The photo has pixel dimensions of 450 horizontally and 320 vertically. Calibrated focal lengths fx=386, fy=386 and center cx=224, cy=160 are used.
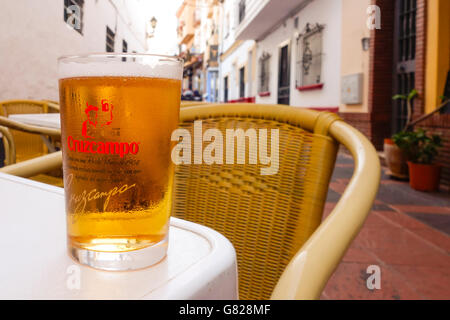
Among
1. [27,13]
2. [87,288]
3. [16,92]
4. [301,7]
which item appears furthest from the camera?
[301,7]

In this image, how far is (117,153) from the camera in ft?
1.16

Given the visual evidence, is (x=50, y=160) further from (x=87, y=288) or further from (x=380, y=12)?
(x=380, y=12)

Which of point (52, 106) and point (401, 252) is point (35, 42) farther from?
point (401, 252)

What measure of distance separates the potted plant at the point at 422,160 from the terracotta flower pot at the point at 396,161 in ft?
0.54

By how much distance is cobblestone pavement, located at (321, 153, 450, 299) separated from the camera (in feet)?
5.83

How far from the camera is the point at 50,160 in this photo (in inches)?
38.7

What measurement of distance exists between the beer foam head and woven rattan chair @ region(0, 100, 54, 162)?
A: 2462mm

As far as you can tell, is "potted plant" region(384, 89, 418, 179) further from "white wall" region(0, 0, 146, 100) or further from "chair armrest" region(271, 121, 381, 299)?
"chair armrest" region(271, 121, 381, 299)

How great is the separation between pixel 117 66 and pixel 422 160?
4052 millimetres

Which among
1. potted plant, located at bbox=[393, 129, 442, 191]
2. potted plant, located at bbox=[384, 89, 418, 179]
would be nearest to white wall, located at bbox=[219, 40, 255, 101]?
potted plant, located at bbox=[384, 89, 418, 179]

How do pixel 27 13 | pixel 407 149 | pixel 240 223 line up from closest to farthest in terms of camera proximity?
pixel 240 223 < pixel 27 13 < pixel 407 149

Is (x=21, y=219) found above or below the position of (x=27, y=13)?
below

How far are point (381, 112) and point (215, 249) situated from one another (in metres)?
5.86

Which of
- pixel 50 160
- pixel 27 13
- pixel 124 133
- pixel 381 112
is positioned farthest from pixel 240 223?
pixel 381 112
